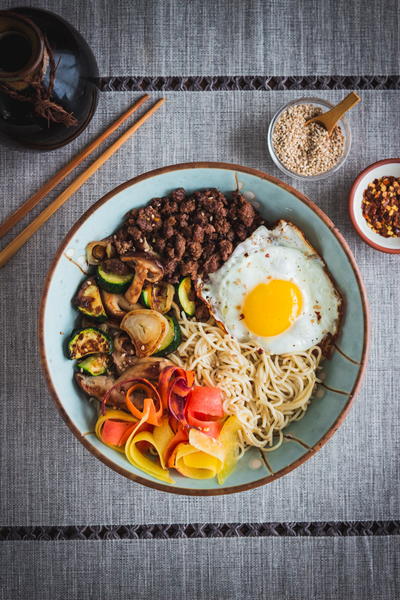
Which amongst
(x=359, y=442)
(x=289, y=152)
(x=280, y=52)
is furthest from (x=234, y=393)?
(x=280, y=52)

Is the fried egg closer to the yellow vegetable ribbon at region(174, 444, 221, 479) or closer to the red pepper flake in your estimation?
the red pepper flake

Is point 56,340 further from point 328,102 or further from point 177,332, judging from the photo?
point 328,102

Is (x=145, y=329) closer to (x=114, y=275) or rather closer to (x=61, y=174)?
(x=114, y=275)

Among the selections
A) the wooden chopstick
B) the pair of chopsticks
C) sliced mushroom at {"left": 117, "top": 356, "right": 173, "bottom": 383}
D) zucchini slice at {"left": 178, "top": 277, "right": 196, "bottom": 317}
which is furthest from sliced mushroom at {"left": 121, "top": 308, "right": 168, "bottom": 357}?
the wooden chopstick

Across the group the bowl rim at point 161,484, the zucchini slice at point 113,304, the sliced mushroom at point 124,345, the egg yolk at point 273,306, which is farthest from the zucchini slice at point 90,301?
the egg yolk at point 273,306

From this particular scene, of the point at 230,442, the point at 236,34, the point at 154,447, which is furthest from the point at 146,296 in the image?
the point at 236,34

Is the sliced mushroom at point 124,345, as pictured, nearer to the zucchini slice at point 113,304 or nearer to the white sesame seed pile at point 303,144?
the zucchini slice at point 113,304
